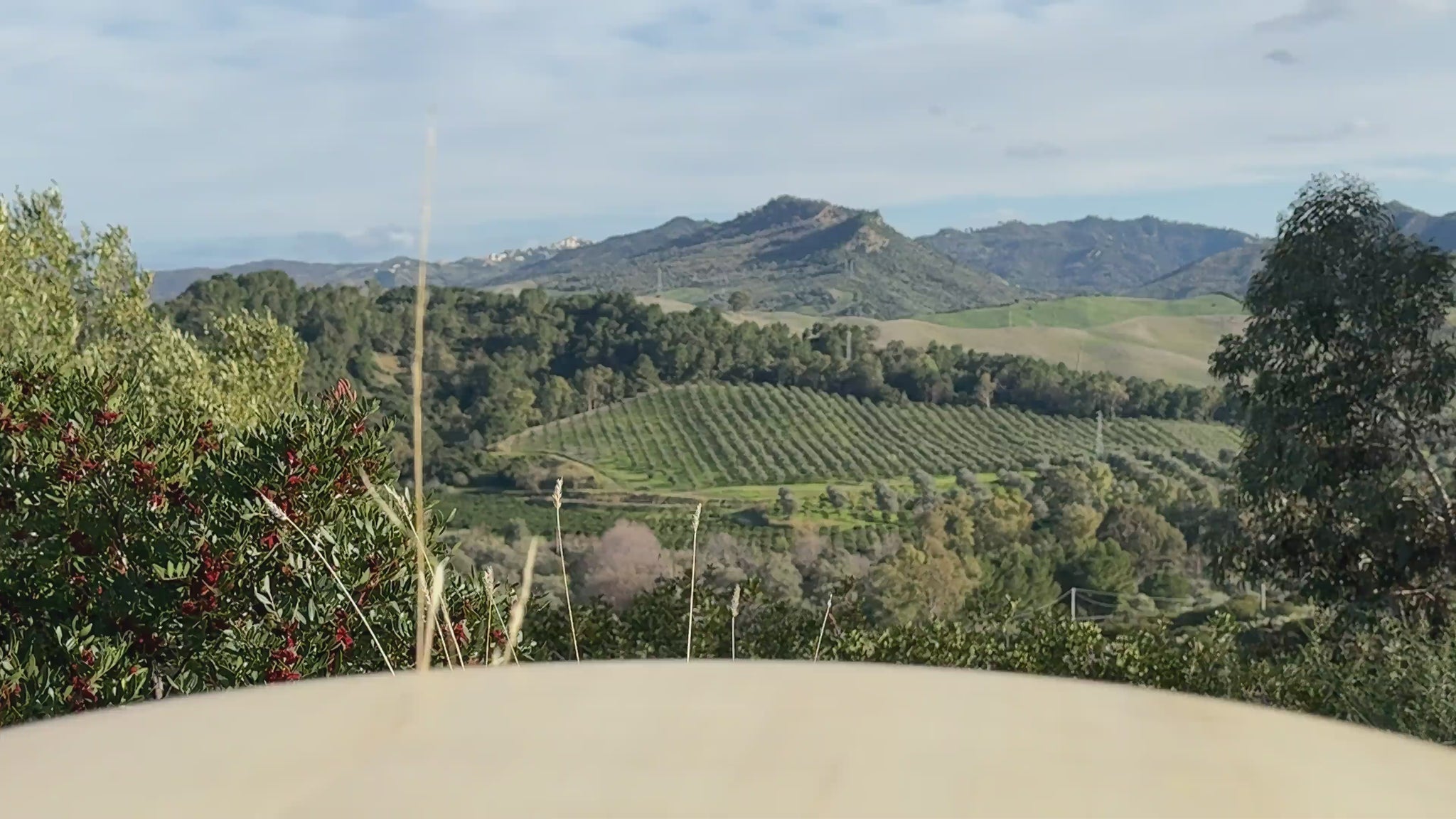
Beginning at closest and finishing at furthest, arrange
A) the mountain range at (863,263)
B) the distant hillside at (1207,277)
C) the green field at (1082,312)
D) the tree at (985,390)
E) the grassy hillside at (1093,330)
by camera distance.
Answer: the tree at (985,390)
the grassy hillside at (1093,330)
the green field at (1082,312)
the distant hillside at (1207,277)
the mountain range at (863,263)

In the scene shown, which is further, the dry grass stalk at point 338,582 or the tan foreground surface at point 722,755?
the dry grass stalk at point 338,582

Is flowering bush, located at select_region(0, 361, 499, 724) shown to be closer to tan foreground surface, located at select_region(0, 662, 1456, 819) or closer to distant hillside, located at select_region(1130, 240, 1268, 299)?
tan foreground surface, located at select_region(0, 662, 1456, 819)

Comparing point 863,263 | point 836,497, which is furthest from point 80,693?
point 863,263

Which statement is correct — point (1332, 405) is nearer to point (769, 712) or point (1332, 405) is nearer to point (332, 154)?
point (332, 154)

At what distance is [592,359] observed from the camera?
38531mm

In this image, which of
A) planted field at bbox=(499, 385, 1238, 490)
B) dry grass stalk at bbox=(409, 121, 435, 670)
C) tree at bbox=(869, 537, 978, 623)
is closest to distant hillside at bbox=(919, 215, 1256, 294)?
planted field at bbox=(499, 385, 1238, 490)

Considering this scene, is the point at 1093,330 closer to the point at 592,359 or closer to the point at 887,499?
the point at 592,359

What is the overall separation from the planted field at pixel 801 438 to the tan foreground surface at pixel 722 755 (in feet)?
101

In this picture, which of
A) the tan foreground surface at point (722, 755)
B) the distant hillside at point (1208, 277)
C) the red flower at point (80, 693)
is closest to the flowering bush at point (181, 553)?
the red flower at point (80, 693)

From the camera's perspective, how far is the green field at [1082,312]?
4597cm

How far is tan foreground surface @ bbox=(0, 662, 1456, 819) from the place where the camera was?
569 mm

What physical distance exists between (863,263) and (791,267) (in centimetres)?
457

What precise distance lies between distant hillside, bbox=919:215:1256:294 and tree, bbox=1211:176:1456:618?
189 ft

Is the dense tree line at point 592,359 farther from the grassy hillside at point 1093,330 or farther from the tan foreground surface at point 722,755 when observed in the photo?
the tan foreground surface at point 722,755
